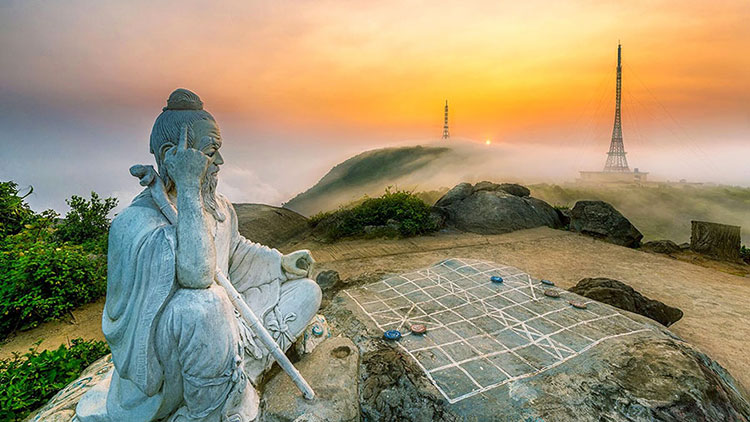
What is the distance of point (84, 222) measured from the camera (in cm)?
713

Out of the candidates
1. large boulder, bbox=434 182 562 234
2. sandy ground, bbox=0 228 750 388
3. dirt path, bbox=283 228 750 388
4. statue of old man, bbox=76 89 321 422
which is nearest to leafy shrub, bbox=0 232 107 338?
sandy ground, bbox=0 228 750 388

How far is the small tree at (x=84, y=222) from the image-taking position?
6945 millimetres

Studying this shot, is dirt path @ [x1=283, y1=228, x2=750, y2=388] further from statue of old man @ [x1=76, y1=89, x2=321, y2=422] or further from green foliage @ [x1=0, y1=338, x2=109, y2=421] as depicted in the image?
statue of old man @ [x1=76, y1=89, x2=321, y2=422]

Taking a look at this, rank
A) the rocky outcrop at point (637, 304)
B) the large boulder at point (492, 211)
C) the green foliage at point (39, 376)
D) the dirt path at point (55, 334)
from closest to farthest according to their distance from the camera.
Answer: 1. the green foliage at point (39, 376)
2. the dirt path at point (55, 334)
3. the rocky outcrop at point (637, 304)
4. the large boulder at point (492, 211)

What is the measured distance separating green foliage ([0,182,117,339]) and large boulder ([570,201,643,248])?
1110 centimetres

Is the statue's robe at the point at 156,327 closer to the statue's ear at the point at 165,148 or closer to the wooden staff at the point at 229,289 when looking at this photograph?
the wooden staff at the point at 229,289

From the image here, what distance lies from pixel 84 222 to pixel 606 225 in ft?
41.4

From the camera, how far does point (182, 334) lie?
5.95ft

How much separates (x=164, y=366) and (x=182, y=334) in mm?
272

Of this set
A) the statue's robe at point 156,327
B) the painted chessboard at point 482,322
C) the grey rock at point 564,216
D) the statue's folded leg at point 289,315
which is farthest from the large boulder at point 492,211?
the statue's robe at point 156,327

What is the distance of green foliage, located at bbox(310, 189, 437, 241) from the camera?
8836 mm

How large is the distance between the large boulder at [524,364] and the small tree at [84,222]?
6265 millimetres

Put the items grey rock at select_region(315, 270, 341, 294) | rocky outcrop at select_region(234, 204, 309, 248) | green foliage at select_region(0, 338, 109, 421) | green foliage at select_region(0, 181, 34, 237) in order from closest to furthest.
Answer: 1. green foliage at select_region(0, 338, 109, 421)
2. grey rock at select_region(315, 270, 341, 294)
3. green foliage at select_region(0, 181, 34, 237)
4. rocky outcrop at select_region(234, 204, 309, 248)

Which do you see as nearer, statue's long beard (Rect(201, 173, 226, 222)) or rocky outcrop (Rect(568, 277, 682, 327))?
statue's long beard (Rect(201, 173, 226, 222))
